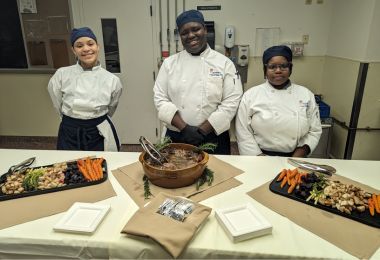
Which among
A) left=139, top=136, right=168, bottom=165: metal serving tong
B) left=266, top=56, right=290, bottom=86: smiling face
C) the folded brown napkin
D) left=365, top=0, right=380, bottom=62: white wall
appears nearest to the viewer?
the folded brown napkin

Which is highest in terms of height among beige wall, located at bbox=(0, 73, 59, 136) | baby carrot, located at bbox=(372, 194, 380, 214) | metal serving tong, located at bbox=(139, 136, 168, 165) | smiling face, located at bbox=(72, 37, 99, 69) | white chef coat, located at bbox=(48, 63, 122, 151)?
smiling face, located at bbox=(72, 37, 99, 69)

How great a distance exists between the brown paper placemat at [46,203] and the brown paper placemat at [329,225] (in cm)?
60

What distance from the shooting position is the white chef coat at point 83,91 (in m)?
1.75

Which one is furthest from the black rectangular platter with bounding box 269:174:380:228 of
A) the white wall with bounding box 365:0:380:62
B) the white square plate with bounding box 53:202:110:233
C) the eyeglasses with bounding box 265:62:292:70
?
the white wall with bounding box 365:0:380:62

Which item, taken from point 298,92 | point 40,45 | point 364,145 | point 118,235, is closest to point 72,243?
point 118,235

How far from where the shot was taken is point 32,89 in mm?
3387

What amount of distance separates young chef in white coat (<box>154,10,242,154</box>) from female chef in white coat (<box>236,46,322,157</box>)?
0.43 ft

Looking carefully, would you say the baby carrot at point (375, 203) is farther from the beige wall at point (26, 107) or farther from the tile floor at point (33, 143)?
the beige wall at point (26, 107)

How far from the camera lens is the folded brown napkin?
83 centimetres

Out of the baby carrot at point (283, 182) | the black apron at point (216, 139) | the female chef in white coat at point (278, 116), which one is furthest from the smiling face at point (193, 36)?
the baby carrot at point (283, 182)

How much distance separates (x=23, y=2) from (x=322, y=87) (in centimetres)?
344

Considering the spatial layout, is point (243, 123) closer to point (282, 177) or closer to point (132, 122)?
point (282, 177)

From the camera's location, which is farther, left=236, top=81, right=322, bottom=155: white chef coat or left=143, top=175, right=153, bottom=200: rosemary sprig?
left=236, top=81, right=322, bottom=155: white chef coat

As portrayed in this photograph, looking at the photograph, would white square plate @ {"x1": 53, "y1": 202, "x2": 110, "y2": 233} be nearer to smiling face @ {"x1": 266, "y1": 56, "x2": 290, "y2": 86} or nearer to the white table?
the white table
